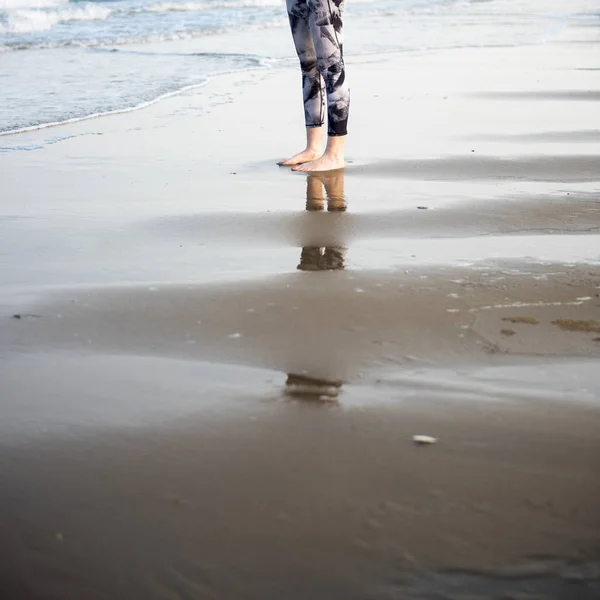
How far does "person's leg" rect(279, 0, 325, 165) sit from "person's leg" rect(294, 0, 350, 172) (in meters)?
0.12

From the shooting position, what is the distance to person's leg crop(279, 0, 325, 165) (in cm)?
488

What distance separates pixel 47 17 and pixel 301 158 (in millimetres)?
14607

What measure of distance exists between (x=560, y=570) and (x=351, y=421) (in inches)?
23.6

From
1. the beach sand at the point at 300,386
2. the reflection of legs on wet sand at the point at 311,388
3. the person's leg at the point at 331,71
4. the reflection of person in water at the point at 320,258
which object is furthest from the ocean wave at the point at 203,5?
the reflection of legs on wet sand at the point at 311,388

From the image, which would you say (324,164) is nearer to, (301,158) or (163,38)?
(301,158)

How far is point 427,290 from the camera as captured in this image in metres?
2.74

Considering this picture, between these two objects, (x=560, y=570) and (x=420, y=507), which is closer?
(x=560, y=570)

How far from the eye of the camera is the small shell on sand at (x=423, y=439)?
1.77 m

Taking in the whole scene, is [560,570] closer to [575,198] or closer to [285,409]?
[285,409]

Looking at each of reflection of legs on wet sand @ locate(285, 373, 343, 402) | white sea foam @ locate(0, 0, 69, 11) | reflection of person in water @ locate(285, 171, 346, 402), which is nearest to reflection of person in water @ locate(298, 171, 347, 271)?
reflection of person in water @ locate(285, 171, 346, 402)

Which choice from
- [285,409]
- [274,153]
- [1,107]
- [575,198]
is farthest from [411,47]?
[285,409]

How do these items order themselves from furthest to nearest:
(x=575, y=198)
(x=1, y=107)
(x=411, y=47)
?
(x=411, y=47) < (x=1, y=107) < (x=575, y=198)

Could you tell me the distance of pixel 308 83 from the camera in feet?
16.8

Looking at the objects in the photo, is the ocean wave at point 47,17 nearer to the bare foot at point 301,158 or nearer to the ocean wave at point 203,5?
the ocean wave at point 203,5
